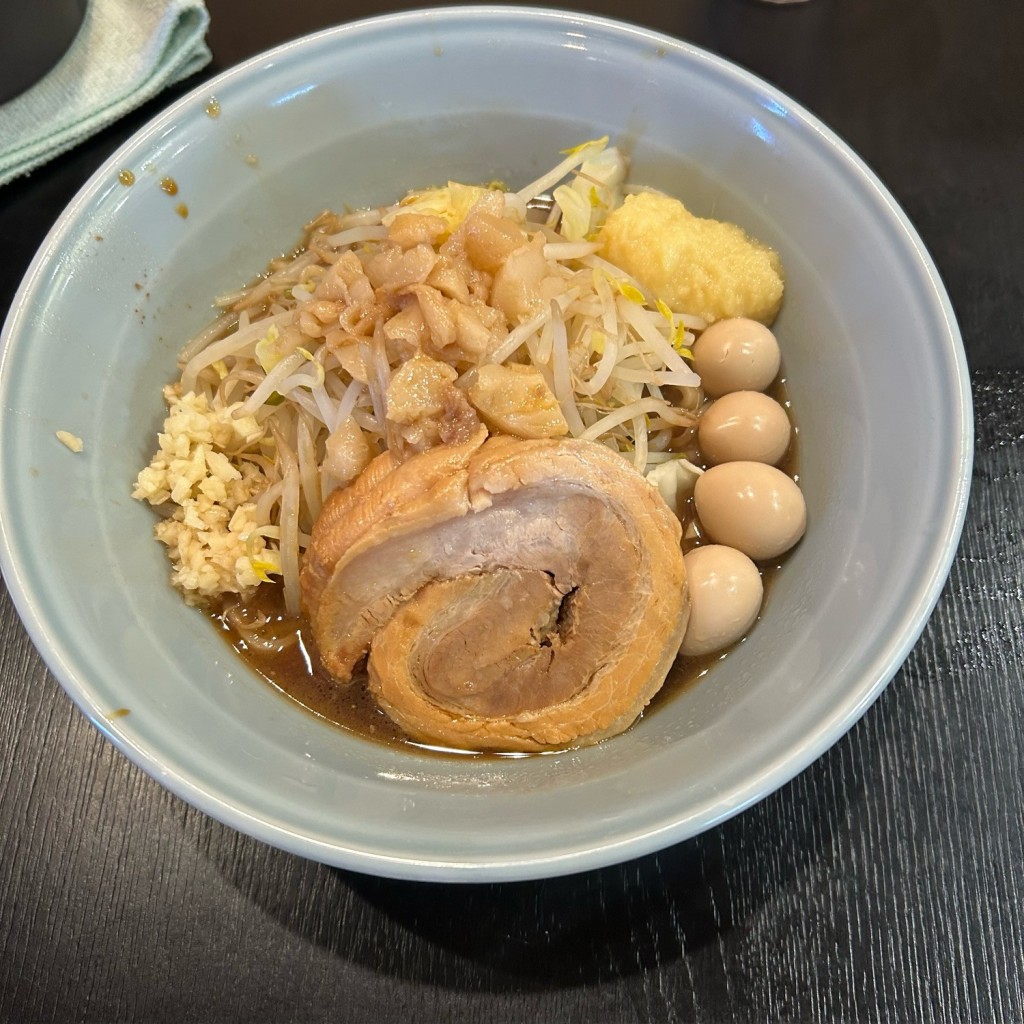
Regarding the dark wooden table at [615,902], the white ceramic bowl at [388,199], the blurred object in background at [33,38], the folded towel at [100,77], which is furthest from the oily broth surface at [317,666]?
the blurred object in background at [33,38]

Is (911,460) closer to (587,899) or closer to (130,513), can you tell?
(587,899)

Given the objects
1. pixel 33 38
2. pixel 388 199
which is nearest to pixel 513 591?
pixel 388 199

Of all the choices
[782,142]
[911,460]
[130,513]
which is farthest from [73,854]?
[782,142]

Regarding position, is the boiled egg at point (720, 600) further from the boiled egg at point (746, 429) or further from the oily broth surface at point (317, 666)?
the boiled egg at point (746, 429)

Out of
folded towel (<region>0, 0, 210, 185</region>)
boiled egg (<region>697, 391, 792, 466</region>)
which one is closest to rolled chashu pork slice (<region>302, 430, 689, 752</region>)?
boiled egg (<region>697, 391, 792, 466</region>)

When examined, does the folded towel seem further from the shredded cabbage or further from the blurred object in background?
the shredded cabbage
